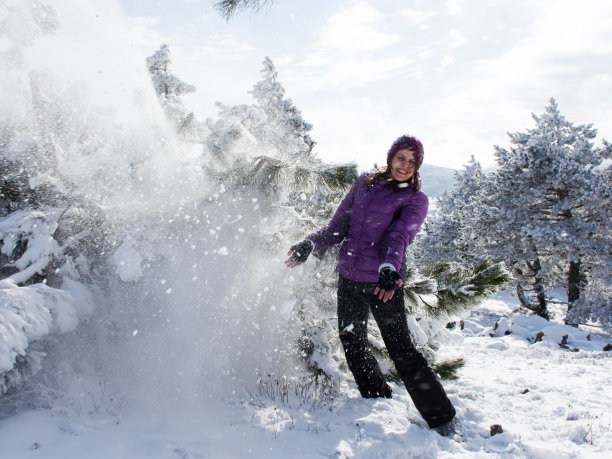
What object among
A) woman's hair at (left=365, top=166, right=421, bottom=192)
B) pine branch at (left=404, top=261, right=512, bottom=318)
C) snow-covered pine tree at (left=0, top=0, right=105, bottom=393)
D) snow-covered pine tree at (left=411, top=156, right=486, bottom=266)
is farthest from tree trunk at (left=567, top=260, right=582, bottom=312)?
snow-covered pine tree at (left=0, top=0, right=105, bottom=393)

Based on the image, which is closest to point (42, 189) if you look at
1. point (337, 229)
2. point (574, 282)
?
point (337, 229)

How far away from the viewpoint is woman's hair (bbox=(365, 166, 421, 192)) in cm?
288

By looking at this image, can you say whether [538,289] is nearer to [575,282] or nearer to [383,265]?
[575,282]

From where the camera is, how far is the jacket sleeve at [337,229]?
317 cm

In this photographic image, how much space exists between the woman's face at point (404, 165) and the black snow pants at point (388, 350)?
889mm

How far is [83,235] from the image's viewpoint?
3.29 meters

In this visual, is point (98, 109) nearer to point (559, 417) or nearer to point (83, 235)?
point (83, 235)

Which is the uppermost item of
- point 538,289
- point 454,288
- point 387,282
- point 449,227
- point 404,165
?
point 404,165

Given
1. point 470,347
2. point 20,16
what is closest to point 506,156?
point 470,347

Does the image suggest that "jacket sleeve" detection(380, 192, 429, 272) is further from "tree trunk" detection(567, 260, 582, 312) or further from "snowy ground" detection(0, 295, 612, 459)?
"tree trunk" detection(567, 260, 582, 312)

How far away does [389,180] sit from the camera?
2.94 metres

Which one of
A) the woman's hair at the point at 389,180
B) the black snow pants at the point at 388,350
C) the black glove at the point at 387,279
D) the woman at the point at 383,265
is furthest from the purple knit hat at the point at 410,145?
the black snow pants at the point at 388,350

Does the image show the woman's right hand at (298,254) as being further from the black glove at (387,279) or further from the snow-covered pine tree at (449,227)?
the snow-covered pine tree at (449,227)

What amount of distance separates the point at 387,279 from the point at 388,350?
735 mm
